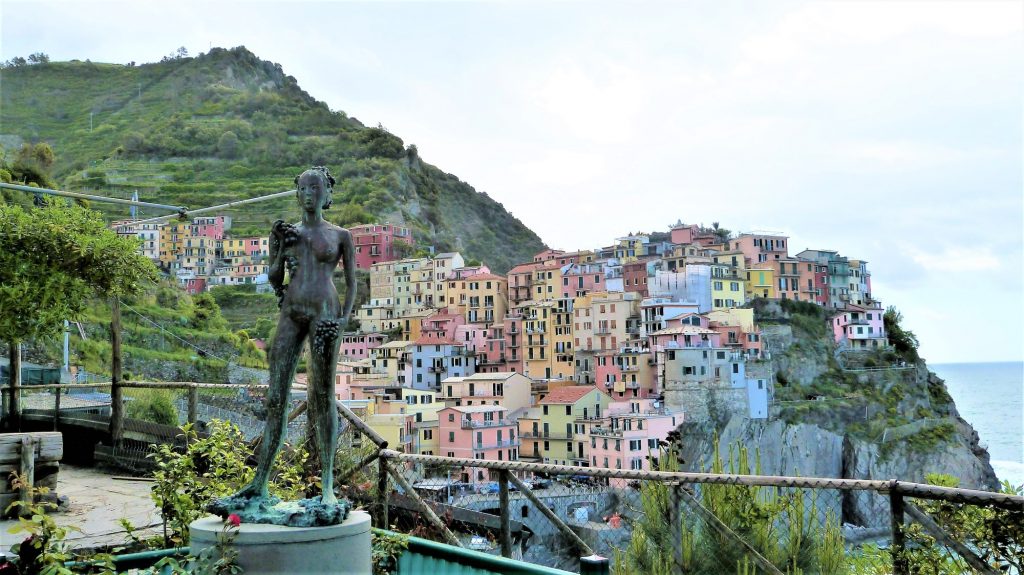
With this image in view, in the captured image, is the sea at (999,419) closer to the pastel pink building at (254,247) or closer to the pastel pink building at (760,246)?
the pastel pink building at (760,246)

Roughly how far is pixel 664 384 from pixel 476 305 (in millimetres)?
22596

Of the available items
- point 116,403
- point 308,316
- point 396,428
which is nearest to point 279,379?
point 308,316

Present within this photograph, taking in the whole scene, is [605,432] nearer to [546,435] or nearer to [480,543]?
[546,435]

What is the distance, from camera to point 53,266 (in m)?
8.95

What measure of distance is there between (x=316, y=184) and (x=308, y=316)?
0.69 m

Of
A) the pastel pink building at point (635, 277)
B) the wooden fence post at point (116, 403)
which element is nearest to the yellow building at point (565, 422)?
the pastel pink building at point (635, 277)

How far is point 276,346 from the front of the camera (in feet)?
13.6

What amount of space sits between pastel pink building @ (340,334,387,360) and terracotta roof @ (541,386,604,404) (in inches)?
876

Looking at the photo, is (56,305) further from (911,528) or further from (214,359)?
(214,359)

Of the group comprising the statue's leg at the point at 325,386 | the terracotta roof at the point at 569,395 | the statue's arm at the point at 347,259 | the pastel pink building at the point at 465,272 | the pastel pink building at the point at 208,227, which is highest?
the pastel pink building at the point at 208,227

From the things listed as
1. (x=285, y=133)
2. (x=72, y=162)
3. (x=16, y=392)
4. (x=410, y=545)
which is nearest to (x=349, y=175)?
(x=285, y=133)

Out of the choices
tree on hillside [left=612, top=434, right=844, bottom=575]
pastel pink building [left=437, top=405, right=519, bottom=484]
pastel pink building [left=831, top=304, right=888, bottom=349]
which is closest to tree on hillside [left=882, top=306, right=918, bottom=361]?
pastel pink building [left=831, top=304, right=888, bottom=349]

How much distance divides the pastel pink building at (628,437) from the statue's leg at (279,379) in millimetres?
43027

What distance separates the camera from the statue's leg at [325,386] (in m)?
4.12
